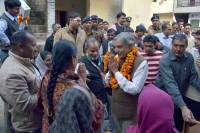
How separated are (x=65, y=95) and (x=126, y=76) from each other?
1.69m

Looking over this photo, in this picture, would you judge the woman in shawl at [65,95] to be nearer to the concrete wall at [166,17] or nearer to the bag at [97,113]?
the bag at [97,113]

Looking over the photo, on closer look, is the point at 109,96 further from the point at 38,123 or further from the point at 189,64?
the point at 38,123

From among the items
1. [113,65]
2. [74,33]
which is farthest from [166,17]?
[113,65]

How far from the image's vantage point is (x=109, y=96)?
4453mm

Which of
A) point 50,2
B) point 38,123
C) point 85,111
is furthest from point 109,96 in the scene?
point 50,2

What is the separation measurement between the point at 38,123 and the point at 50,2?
9.60 meters

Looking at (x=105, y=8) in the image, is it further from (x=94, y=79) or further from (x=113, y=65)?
(x=113, y=65)

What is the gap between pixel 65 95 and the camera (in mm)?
1699

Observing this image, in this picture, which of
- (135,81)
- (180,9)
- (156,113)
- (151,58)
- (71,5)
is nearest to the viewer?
(156,113)

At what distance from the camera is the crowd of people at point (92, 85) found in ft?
5.46

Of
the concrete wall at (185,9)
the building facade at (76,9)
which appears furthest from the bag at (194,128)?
the concrete wall at (185,9)

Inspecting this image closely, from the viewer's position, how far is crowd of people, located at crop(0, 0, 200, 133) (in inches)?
65.6

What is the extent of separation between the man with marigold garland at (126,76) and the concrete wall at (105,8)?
11844mm

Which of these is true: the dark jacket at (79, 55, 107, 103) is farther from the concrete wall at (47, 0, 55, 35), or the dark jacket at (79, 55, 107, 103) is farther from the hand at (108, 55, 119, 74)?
the concrete wall at (47, 0, 55, 35)
